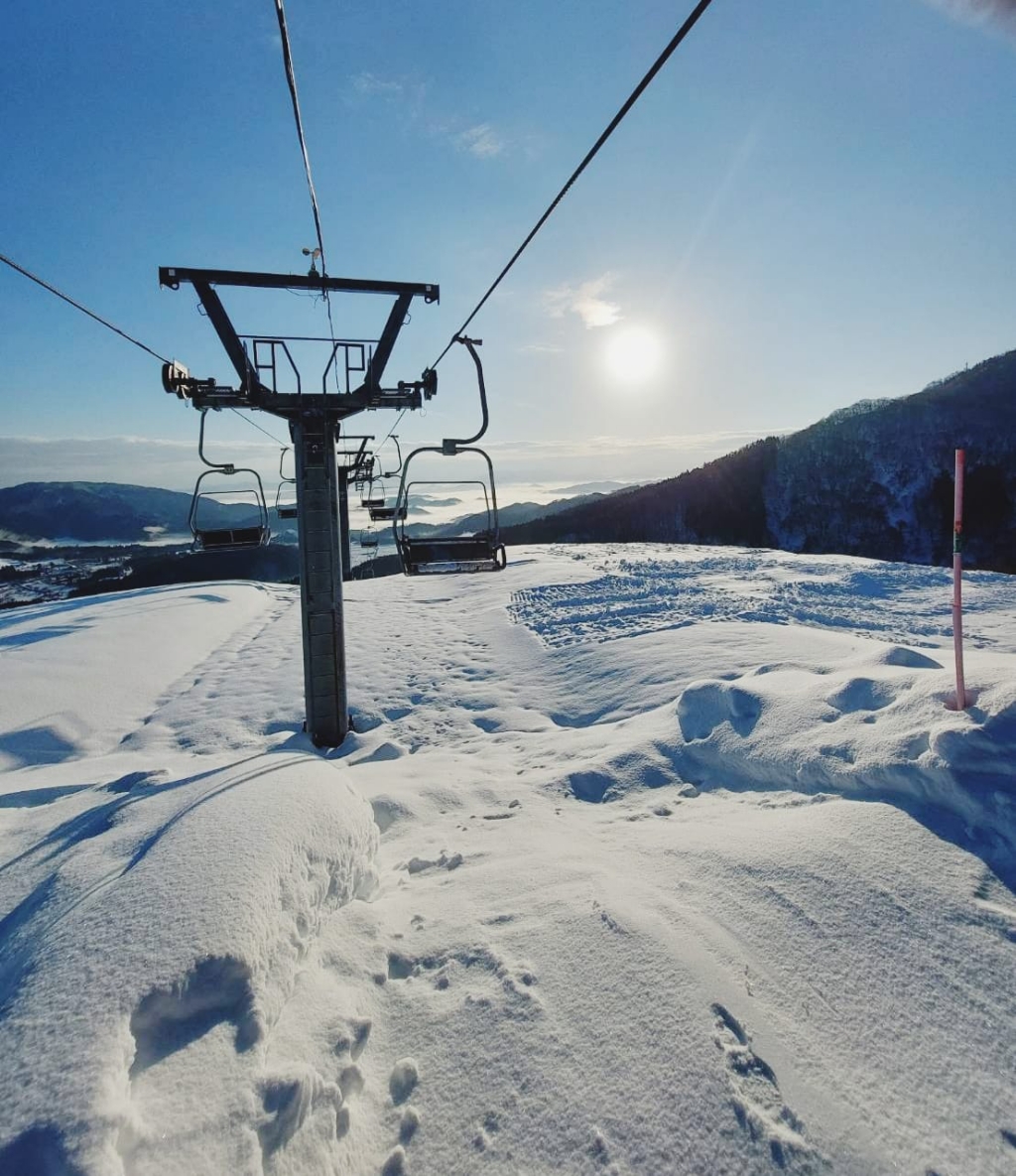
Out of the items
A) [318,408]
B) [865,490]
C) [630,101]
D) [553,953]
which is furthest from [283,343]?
[865,490]

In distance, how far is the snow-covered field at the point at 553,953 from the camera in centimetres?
196

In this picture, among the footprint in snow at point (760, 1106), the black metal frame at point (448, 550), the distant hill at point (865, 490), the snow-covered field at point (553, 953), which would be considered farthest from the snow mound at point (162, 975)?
the distant hill at point (865, 490)

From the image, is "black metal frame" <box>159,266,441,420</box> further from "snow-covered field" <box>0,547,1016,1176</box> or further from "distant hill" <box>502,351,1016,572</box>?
"distant hill" <box>502,351,1016,572</box>

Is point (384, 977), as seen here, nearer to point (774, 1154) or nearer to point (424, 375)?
point (774, 1154)

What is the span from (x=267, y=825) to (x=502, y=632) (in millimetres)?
9914

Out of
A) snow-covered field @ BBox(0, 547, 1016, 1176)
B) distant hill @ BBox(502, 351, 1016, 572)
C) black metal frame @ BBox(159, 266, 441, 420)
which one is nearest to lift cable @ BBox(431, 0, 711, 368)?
black metal frame @ BBox(159, 266, 441, 420)

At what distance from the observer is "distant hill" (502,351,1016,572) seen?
49.0 meters

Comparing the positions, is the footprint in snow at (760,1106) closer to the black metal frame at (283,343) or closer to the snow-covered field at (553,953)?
the snow-covered field at (553,953)

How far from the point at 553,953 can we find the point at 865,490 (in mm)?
61624

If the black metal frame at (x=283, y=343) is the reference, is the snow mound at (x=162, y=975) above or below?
below

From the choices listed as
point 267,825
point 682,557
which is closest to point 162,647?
point 267,825

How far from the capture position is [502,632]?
13.3m

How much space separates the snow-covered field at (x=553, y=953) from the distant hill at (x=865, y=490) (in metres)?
52.7

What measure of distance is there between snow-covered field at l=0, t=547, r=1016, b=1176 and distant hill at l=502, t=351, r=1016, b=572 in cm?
5273
